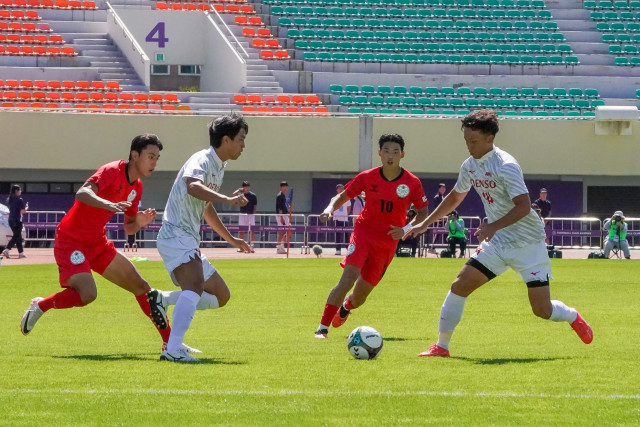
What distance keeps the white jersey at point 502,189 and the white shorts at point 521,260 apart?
0.06 m

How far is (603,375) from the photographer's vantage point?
8.52 metres

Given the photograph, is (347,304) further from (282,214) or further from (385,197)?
(282,214)

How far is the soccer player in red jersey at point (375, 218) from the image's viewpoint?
11.9 meters

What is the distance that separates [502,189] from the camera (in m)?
9.74

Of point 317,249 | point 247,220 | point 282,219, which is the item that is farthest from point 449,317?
point 282,219

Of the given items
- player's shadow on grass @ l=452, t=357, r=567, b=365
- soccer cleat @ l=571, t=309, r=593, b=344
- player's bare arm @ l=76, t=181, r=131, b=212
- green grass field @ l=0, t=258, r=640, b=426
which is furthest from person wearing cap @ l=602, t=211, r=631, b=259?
player's bare arm @ l=76, t=181, r=131, b=212

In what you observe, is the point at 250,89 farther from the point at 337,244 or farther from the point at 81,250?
the point at 81,250

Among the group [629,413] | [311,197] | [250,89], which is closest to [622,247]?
[311,197]

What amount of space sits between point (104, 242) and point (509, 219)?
3.63m

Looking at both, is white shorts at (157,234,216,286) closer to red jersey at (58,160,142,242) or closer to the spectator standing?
red jersey at (58,160,142,242)

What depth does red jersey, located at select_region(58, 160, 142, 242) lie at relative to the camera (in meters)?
10.2

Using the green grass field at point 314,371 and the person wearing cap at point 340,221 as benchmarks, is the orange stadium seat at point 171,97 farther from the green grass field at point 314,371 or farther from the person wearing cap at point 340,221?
the green grass field at point 314,371

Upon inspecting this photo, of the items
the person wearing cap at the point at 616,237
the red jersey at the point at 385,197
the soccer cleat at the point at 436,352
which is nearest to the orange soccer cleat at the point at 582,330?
the soccer cleat at the point at 436,352

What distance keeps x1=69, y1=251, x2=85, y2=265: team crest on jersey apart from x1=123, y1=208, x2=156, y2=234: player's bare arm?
0.45m
